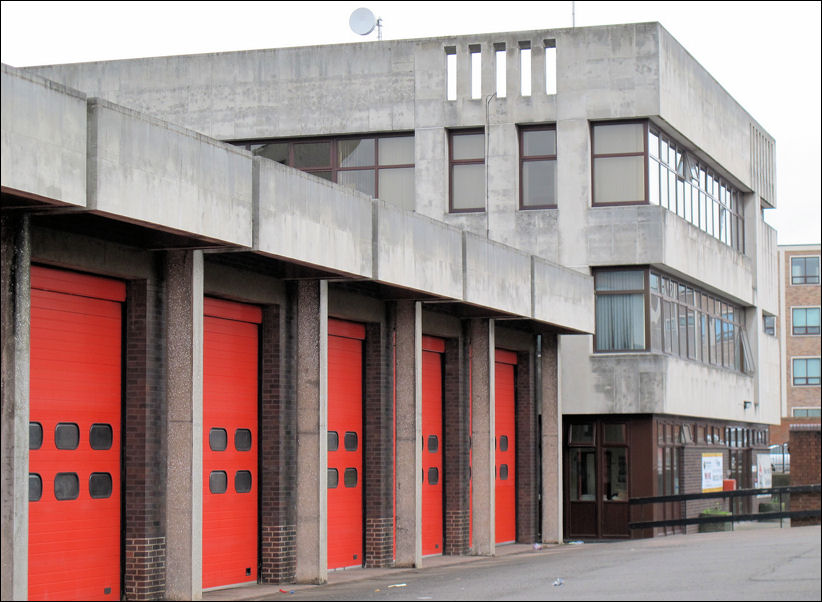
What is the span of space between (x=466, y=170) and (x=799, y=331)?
63.7 m

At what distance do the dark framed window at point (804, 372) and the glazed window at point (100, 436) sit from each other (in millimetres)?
81172

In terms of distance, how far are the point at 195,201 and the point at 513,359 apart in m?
14.6

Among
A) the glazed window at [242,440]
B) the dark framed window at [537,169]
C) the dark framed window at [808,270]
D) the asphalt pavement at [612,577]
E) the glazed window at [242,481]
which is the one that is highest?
the dark framed window at [808,270]

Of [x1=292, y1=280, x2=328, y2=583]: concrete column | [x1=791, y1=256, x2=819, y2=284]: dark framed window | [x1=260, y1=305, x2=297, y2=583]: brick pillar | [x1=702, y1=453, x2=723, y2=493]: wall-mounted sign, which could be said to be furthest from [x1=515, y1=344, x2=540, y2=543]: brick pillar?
[x1=791, y1=256, x2=819, y2=284]: dark framed window

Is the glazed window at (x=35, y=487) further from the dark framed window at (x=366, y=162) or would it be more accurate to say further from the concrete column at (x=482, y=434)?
the dark framed window at (x=366, y=162)

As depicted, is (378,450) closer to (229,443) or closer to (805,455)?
(229,443)

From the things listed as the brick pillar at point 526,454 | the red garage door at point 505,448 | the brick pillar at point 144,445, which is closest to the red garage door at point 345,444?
the brick pillar at point 144,445

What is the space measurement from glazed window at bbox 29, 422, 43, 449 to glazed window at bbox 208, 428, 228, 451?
140 inches

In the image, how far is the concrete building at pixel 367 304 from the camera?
1523 centimetres

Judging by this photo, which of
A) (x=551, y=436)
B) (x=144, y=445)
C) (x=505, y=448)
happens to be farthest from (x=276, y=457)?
(x=551, y=436)

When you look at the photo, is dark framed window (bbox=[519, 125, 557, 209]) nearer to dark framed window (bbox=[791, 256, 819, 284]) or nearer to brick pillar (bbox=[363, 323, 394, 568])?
brick pillar (bbox=[363, 323, 394, 568])

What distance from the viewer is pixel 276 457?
63.8 ft

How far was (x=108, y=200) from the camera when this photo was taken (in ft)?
46.3

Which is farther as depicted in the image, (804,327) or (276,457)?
(804,327)
